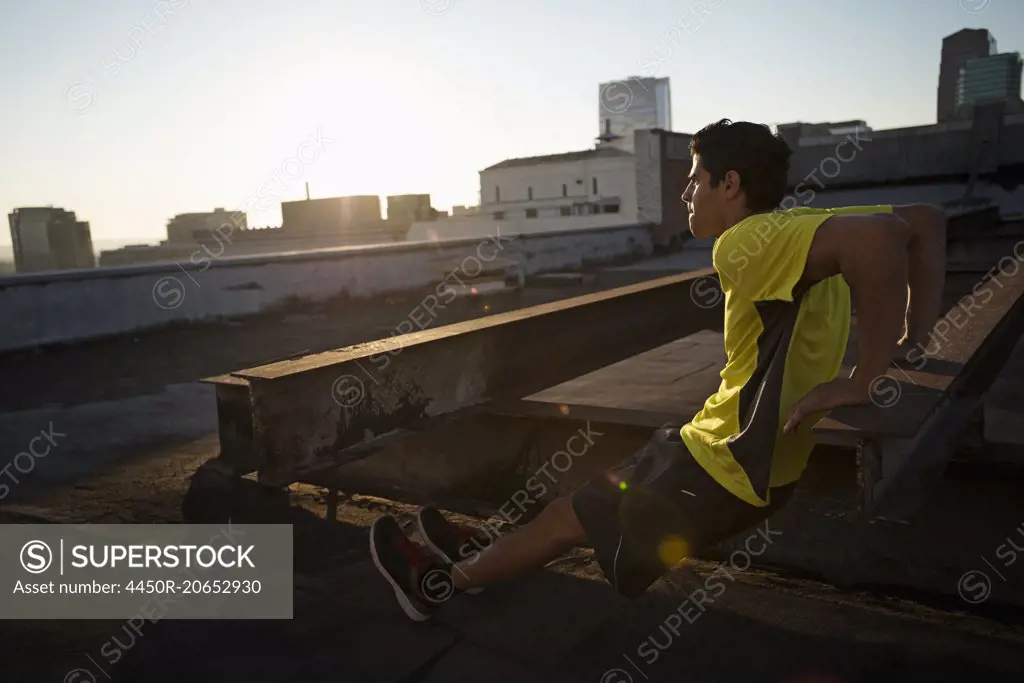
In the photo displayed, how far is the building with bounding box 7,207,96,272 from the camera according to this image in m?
49.6

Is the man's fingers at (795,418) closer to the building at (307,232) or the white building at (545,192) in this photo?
the white building at (545,192)

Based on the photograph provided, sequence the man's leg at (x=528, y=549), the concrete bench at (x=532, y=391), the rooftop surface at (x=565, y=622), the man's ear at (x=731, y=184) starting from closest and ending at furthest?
1. the man's ear at (x=731, y=184)
2. the man's leg at (x=528, y=549)
3. the rooftop surface at (x=565, y=622)
4. the concrete bench at (x=532, y=391)

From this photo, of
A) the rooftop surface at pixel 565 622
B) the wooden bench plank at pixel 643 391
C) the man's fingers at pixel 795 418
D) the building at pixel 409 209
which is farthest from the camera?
the building at pixel 409 209

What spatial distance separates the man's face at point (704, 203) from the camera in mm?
1973

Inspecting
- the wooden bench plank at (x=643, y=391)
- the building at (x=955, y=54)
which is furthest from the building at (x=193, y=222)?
the building at (x=955, y=54)

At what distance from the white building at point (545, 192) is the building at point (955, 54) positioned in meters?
145

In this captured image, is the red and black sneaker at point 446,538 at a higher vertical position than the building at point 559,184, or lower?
lower

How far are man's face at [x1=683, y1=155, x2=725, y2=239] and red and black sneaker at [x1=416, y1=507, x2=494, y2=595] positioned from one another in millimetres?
1490

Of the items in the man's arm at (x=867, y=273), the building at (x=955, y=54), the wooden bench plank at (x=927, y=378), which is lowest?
the wooden bench plank at (x=927, y=378)

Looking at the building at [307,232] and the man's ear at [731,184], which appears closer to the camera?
the man's ear at [731,184]

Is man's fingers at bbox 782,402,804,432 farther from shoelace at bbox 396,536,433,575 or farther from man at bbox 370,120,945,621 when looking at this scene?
shoelace at bbox 396,536,433,575

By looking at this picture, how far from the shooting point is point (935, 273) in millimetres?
2127

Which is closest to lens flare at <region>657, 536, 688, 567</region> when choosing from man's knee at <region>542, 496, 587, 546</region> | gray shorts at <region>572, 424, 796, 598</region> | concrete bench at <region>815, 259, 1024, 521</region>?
gray shorts at <region>572, 424, 796, 598</region>

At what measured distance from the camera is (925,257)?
2109mm
